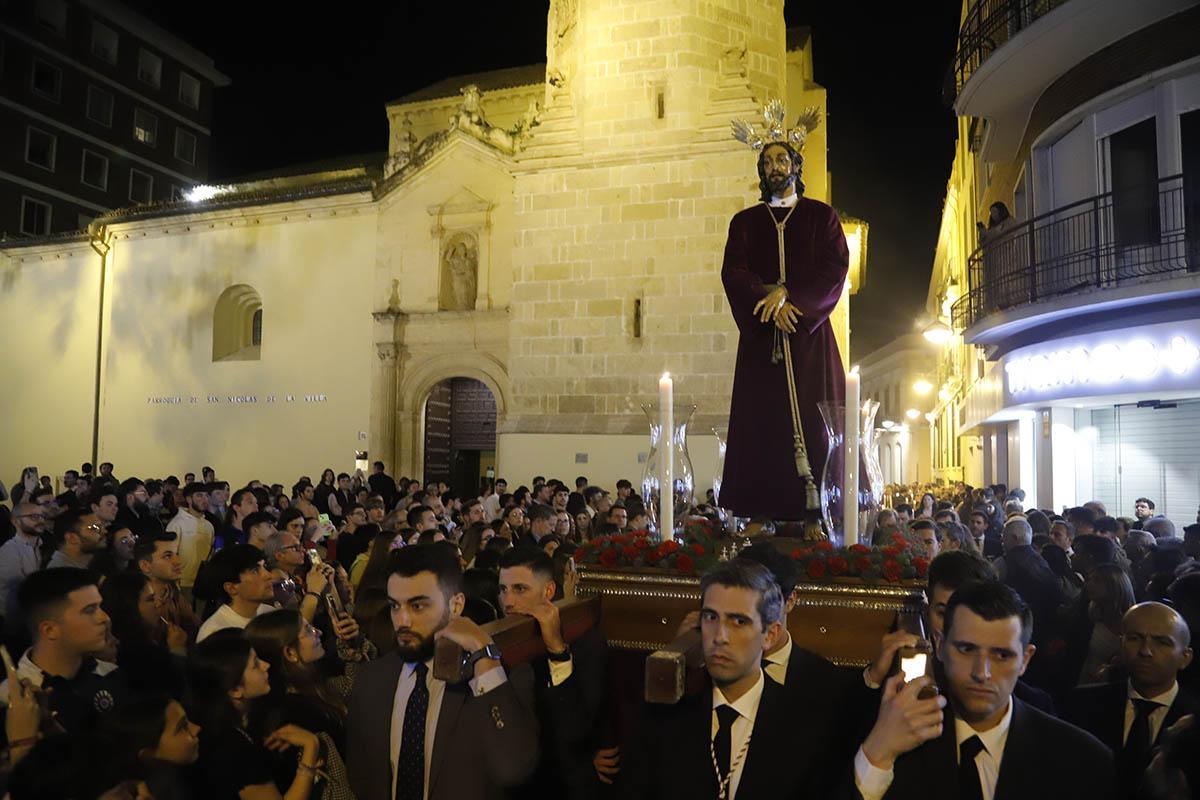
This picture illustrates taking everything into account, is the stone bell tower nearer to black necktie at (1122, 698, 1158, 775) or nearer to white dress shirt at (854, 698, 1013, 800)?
black necktie at (1122, 698, 1158, 775)

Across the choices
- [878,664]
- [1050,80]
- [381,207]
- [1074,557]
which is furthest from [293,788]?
[381,207]

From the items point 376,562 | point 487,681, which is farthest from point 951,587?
point 376,562

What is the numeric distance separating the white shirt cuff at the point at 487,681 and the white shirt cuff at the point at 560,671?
0.36 meters

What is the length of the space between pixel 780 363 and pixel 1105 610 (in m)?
2.17

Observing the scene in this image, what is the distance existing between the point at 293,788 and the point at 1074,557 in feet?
17.7

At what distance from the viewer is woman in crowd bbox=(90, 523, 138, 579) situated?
6199 mm

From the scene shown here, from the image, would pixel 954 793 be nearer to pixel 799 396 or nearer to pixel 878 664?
pixel 878 664

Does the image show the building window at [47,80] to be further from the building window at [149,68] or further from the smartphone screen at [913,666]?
the smartphone screen at [913,666]

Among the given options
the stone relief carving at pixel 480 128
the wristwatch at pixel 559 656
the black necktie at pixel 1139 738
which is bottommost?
the black necktie at pixel 1139 738

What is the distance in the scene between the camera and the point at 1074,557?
6.34 metres

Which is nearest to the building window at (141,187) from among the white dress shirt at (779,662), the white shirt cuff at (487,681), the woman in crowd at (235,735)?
the woman in crowd at (235,735)

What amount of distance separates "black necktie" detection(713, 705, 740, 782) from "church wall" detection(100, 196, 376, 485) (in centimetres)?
1858

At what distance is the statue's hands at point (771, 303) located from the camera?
14.9 ft

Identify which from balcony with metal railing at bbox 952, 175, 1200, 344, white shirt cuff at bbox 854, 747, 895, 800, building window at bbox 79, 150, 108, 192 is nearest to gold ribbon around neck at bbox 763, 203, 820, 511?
white shirt cuff at bbox 854, 747, 895, 800
